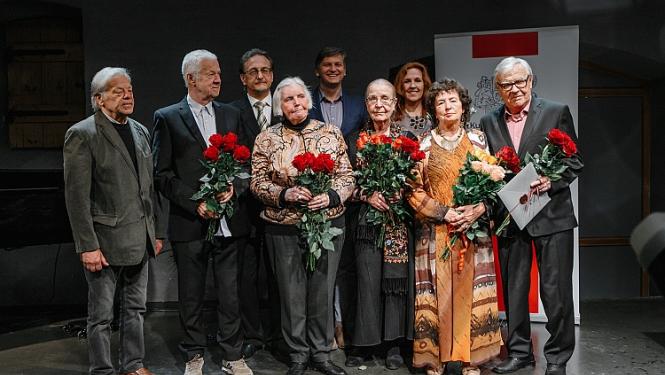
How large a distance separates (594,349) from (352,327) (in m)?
1.65

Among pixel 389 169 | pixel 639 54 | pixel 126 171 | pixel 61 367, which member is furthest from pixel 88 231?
pixel 639 54

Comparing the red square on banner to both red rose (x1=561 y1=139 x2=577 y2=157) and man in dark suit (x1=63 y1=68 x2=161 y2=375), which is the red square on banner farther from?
man in dark suit (x1=63 y1=68 x2=161 y2=375)

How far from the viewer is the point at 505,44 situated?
17.4 ft

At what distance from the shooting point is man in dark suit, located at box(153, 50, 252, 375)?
159 inches

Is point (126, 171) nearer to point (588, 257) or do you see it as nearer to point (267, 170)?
point (267, 170)

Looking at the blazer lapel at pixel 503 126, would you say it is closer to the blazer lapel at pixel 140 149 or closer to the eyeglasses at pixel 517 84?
the eyeglasses at pixel 517 84

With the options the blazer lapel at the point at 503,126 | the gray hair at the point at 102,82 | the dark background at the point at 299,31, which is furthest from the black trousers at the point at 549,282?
the dark background at the point at 299,31

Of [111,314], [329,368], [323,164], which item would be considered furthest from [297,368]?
[323,164]

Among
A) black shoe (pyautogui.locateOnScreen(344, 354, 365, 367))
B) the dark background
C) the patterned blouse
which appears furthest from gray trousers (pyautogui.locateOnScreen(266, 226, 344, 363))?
the dark background

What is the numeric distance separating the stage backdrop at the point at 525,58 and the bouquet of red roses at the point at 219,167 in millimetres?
2180

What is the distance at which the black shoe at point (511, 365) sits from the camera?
407 cm

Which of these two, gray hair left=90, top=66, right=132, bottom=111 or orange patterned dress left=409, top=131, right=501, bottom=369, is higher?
gray hair left=90, top=66, right=132, bottom=111

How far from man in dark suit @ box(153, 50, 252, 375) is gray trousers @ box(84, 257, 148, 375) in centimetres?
26

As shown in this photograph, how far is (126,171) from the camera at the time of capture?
149 inches
